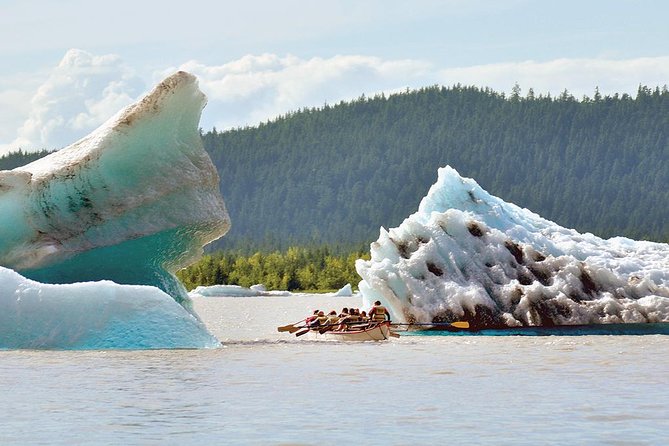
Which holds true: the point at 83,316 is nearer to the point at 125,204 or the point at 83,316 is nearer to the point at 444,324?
the point at 125,204

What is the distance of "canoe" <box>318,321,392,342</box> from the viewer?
34562 mm

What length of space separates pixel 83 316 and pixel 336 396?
7.51 meters

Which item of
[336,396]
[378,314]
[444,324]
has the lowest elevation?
[336,396]

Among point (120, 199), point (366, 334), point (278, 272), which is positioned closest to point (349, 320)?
point (366, 334)

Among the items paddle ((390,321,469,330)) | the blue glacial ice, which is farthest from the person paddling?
the blue glacial ice

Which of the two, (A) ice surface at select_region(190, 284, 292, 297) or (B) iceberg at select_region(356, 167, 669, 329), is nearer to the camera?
(B) iceberg at select_region(356, 167, 669, 329)

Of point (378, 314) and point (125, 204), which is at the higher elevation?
point (125, 204)

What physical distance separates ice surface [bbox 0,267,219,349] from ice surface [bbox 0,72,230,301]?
95.8 inches

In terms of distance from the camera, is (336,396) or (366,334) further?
(366,334)

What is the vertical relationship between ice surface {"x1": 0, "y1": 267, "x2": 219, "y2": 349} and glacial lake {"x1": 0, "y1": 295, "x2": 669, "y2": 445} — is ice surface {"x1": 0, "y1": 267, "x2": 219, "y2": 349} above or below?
above

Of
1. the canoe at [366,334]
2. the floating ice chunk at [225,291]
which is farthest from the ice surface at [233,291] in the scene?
the canoe at [366,334]

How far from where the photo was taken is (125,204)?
28781 mm

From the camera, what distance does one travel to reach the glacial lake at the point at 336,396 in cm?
1612

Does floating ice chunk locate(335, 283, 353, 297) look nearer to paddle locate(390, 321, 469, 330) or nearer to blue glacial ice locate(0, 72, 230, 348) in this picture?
paddle locate(390, 321, 469, 330)
